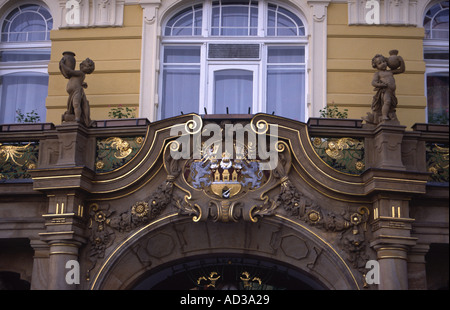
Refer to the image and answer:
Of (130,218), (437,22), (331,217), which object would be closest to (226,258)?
(130,218)

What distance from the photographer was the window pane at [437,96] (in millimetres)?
18234

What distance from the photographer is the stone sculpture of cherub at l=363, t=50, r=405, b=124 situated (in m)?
15.8

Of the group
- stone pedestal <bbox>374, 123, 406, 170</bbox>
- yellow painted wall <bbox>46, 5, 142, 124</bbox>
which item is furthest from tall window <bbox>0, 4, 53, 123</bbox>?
stone pedestal <bbox>374, 123, 406, 170</bbox>

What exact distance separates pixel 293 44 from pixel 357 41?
54.7 inches

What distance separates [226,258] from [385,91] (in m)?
4.29

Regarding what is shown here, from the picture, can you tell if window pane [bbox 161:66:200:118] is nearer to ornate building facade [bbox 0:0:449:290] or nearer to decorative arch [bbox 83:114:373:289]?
ornate building facade [bbox 0:0:449:290]

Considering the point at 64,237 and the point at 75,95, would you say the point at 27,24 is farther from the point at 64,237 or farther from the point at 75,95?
the point at 64,237

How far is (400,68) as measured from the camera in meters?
16.2

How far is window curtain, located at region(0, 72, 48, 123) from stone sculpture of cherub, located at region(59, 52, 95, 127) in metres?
2.76

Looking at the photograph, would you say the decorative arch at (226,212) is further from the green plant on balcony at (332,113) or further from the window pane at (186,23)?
the window pane at (186,23)

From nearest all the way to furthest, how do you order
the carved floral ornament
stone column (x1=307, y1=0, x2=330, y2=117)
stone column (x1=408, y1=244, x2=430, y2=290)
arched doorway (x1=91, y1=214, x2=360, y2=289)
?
stone column (x1=408, y1=244, x2=430, y2=290)
the carved floral ornament
arched doorway (x1=91, y1=214, x2=360, y2=289)
stone column (x1=307, y1=0, x2=330, y2=117)

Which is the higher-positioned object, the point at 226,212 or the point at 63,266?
the point at 226,212

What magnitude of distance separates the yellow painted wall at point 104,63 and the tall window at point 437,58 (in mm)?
6232

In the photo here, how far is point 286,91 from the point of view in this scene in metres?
18.6
